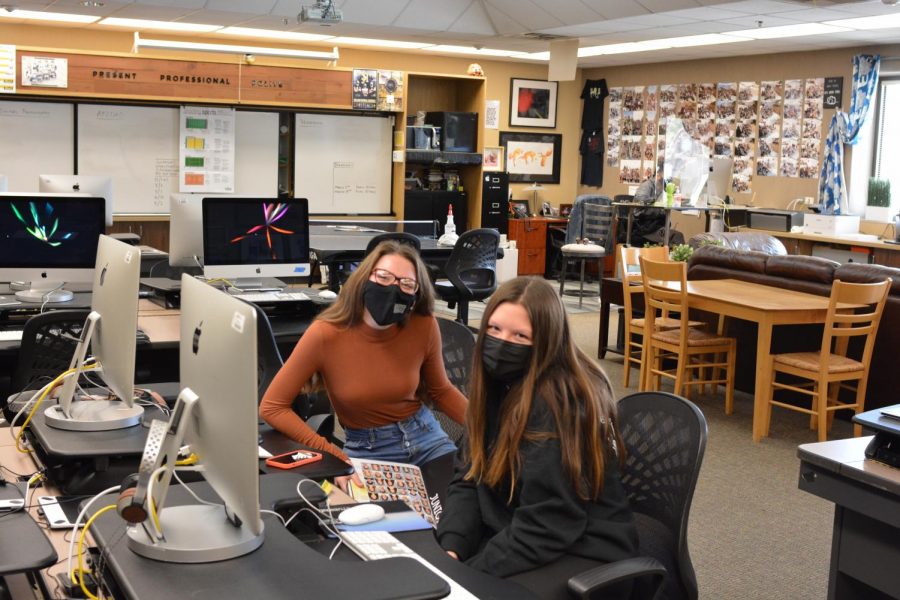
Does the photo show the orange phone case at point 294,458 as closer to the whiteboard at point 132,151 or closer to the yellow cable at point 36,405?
the yellow cable at point 36,405

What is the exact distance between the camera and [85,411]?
2527 mm

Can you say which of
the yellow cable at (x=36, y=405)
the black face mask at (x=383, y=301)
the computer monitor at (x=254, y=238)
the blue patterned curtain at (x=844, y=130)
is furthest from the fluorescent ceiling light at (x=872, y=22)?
the yellow cable at (x=36, y=405)

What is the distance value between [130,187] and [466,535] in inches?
321

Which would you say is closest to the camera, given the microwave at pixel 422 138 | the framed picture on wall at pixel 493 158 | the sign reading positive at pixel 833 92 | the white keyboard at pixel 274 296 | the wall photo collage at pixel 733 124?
the white keyboard at pixel 274 296

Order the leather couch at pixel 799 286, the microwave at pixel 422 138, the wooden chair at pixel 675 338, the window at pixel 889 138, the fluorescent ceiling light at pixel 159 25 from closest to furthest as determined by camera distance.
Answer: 1. the leather couch at pixel 799 286
2. the wooden chair at pixel 675 338
3. the fluorescent ceiling light at pixel 159 25
4. the window at pixel 889 138
5. the microwave at pixel 422 138

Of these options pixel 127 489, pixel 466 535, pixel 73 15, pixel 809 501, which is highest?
pixel 73 15

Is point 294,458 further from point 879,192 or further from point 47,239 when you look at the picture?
point 879,192

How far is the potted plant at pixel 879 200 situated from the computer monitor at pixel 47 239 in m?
7.75

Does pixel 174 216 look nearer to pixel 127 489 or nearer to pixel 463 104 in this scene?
pixel 127 489

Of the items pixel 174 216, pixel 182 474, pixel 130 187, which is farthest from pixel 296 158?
pixel 182 474

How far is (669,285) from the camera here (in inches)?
247

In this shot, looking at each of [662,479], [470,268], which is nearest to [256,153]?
[470,268]

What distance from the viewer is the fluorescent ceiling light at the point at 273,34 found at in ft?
33.3

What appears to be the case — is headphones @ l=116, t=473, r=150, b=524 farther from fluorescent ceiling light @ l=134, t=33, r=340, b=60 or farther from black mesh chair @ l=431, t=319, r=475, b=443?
fluorescent ceiling light @ l=134, t=33, r=340, b=60
